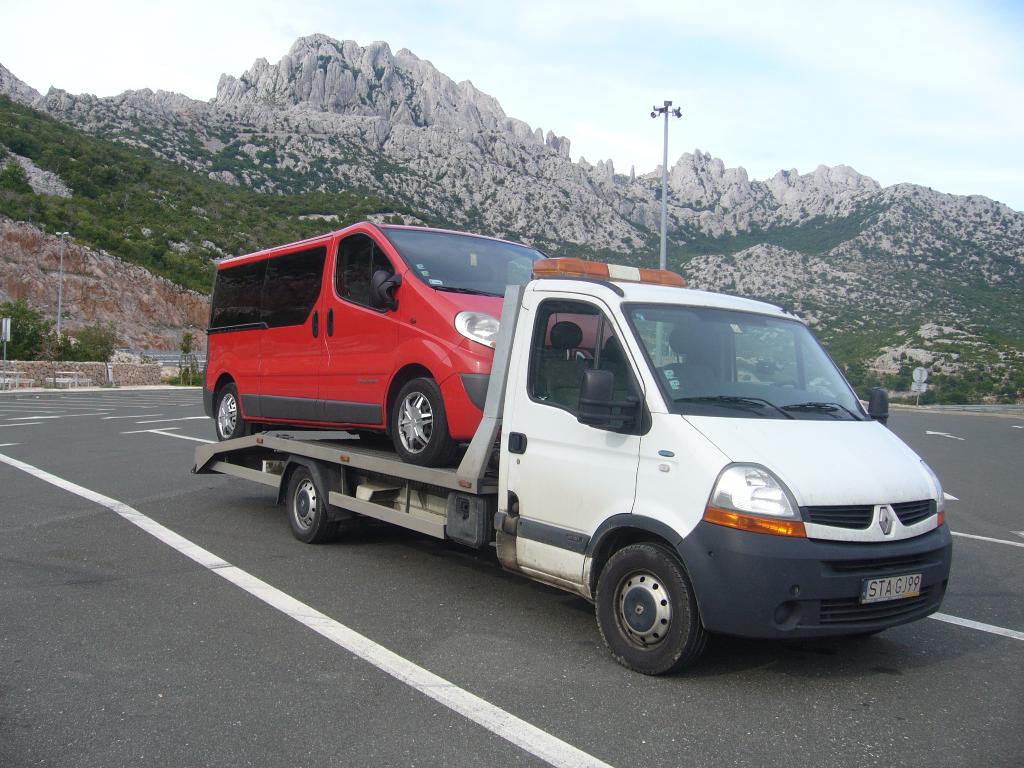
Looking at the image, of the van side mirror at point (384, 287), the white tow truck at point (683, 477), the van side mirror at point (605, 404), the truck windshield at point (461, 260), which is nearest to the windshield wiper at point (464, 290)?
the truck windshield at point (461, 260)

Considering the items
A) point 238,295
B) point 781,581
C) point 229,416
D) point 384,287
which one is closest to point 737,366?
point 781,581

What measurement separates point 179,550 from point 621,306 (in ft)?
14.7

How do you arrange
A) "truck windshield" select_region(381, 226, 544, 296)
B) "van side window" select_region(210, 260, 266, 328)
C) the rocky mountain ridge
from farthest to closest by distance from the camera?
the rocky mountain ridge
"van side window" select_region(210, 260, 266, 328)
"truck windshield" select_region(381, 226, 544, 296)

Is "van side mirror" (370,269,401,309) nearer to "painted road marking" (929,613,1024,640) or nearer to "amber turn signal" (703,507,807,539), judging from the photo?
"amber turn signal" (703,507,807,539)

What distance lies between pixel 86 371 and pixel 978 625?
43.3 metres

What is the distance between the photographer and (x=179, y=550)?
7359 millimetres

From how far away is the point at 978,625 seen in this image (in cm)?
573

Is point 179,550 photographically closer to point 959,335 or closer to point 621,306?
point 621,306

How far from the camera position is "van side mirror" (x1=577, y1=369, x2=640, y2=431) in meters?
4.68

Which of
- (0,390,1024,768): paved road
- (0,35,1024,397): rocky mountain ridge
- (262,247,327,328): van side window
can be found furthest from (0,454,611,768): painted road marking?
(0,35,1024,397): rocky mountain ridge

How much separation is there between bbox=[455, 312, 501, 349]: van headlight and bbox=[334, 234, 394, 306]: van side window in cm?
100

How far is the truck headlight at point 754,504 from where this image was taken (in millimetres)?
4191

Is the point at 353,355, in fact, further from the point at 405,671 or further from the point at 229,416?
the point at 405,671

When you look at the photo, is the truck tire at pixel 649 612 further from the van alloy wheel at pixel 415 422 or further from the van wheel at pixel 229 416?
the van wheel at pixel 229 416
